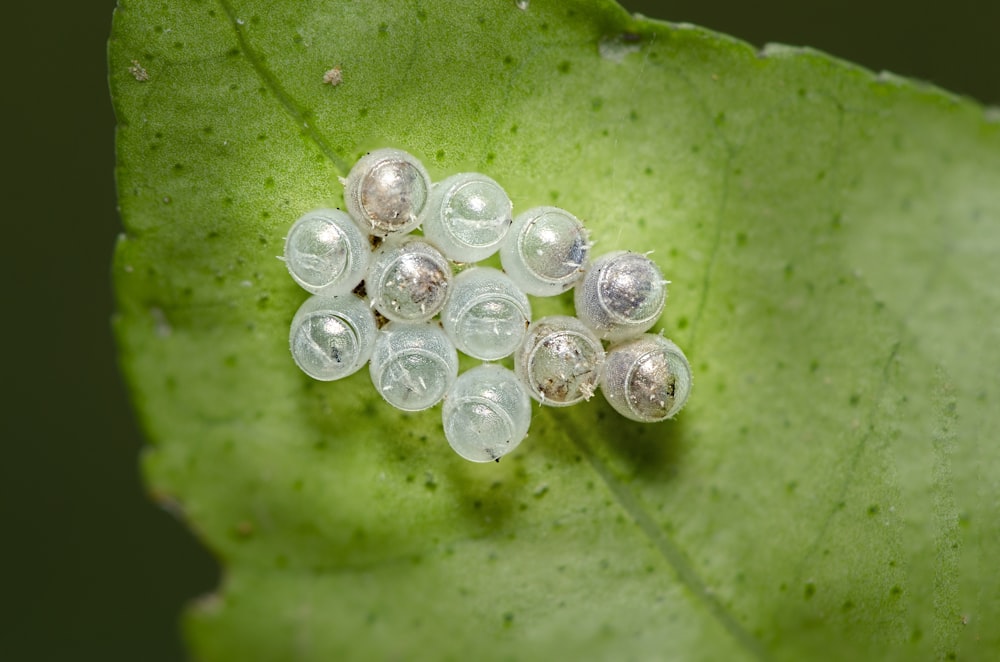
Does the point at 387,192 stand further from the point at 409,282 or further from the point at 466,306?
the point at 466,306

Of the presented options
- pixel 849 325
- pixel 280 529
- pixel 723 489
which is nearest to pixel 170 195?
pixel 280 529

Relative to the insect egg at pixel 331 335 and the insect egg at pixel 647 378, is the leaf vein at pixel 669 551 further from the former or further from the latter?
the insect egg at pixel 331 335

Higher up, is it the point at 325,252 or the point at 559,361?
the point at 325,252

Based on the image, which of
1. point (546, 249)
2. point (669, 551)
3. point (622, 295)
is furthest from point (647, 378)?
point (669, 551)

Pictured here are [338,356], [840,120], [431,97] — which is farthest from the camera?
[840,120]

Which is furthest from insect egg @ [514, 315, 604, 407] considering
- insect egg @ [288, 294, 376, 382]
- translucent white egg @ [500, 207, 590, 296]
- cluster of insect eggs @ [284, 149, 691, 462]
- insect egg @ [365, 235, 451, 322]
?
insect egg @ [288, 294, 376, 382]

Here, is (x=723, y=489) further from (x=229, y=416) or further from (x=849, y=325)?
(x=229, y=416)
